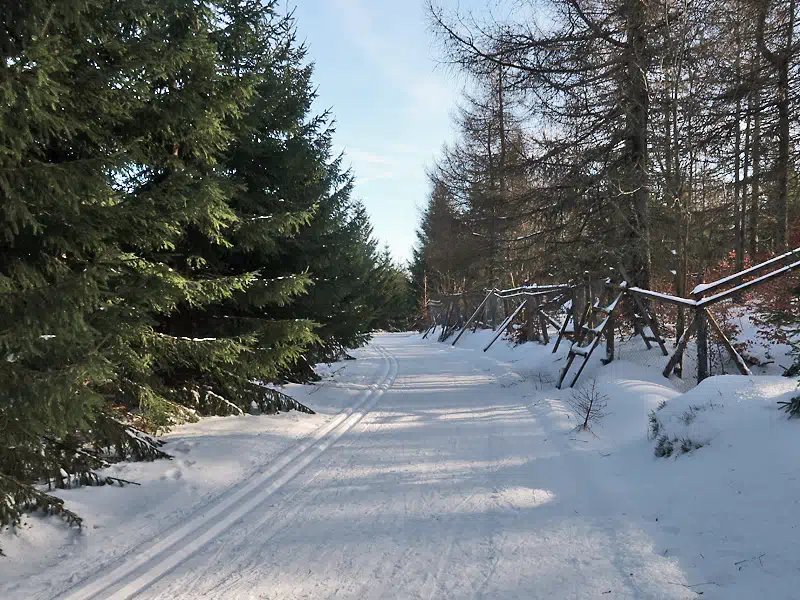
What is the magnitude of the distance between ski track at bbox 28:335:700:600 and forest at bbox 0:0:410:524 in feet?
4.02

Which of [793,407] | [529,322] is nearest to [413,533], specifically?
[793,407]

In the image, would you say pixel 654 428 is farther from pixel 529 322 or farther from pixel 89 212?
pixel 529 322

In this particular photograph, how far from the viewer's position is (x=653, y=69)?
9.60m

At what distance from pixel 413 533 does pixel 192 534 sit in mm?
1728

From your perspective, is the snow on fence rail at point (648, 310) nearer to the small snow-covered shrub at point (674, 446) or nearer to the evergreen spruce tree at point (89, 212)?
the small snow-covered shrub at point (674, 446)

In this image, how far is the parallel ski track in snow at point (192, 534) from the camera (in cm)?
323

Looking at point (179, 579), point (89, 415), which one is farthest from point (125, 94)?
point (179, 579)

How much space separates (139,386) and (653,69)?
10118 millimetres

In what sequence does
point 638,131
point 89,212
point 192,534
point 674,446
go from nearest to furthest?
point 192,534 → point 89,212 → point 674,446 → point 638,131

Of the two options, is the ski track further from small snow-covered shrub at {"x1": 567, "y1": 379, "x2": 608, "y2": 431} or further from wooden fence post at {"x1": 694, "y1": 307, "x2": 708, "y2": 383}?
wooden fence post at {"x1": 694, "y1": 307, "x2": 708, "y2": 383}

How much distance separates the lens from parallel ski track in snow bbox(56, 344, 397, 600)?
3.23 meters

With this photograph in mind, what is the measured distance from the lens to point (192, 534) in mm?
3994

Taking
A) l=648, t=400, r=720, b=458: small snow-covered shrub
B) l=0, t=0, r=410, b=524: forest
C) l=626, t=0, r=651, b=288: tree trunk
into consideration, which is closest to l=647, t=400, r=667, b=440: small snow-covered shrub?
l=648, t=400, r=720, b=458: small snow-covered shrub

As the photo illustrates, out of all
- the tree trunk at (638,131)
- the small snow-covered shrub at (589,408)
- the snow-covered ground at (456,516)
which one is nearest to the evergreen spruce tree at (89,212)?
the snow-covered ground at (456,516)
